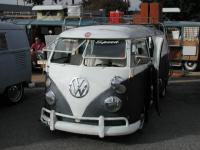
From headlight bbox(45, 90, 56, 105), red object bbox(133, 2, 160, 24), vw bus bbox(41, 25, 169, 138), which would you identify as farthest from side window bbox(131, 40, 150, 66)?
red object bbox(133, 2, 160, 24)

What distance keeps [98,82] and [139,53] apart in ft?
4.08

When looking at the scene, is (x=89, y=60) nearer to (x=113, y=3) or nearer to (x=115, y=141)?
(x=115, y=141)

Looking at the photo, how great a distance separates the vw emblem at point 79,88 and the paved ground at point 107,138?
0.80 m

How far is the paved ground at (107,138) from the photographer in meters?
7.24

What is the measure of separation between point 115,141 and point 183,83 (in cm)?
784

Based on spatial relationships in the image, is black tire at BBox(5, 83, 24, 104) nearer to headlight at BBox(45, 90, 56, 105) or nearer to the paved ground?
the paved ground

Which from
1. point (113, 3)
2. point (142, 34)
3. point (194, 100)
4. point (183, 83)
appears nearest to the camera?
point (142, 34)

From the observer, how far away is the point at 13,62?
1031 centimetres

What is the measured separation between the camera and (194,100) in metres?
11.4

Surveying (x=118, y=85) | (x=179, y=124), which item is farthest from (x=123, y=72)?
(x=179, y=124)

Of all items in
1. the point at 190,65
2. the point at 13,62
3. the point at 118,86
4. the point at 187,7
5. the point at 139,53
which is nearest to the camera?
the point at 118,86

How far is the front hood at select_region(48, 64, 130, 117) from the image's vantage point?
287 inches

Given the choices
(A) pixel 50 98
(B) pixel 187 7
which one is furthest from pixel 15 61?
(B) pixel 187 7

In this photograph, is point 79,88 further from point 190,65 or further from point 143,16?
point 190,65
